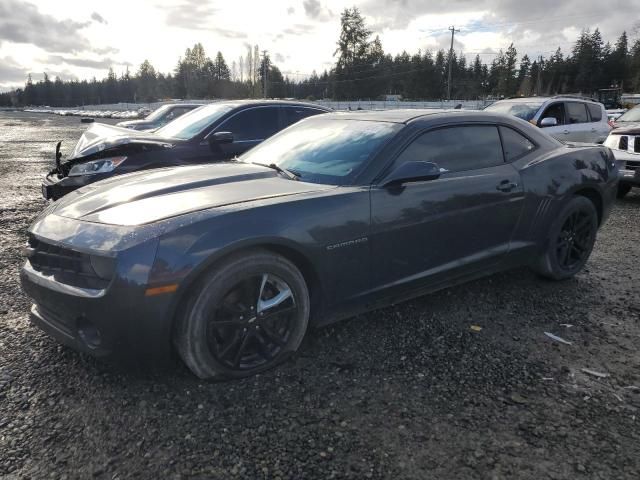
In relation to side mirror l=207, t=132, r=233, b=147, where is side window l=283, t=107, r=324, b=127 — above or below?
above

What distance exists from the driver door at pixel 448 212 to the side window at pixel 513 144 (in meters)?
0.07

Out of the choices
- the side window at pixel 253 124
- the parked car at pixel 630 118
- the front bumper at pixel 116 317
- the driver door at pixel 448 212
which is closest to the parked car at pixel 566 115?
the parked car at pixel 630 118

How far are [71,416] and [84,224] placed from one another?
3.18ft

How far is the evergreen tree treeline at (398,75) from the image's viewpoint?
264ft

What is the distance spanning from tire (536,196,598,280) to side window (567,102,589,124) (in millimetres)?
6800

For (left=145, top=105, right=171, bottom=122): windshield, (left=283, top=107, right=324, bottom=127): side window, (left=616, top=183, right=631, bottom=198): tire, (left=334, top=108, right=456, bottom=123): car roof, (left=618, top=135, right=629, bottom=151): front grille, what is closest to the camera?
(left=334, top=108, right=456, bottom=123): car roof

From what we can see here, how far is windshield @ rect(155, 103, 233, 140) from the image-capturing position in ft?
21.4

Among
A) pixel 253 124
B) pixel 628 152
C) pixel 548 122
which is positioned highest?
pixel 548 122

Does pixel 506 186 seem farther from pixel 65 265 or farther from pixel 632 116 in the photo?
pixel 632 116

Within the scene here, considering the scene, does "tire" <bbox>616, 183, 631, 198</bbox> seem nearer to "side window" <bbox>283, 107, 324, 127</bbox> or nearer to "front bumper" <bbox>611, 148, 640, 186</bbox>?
"front bumper" <bbox>611, 148, 640, 186</bbox>

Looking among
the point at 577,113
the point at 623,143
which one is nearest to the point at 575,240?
the point at 623,143

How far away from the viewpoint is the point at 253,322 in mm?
2730

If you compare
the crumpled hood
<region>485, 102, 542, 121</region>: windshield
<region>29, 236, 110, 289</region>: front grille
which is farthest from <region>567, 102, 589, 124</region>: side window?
<region>29, 236, 110, 289</region>: front grille

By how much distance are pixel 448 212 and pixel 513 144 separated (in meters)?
1.06
